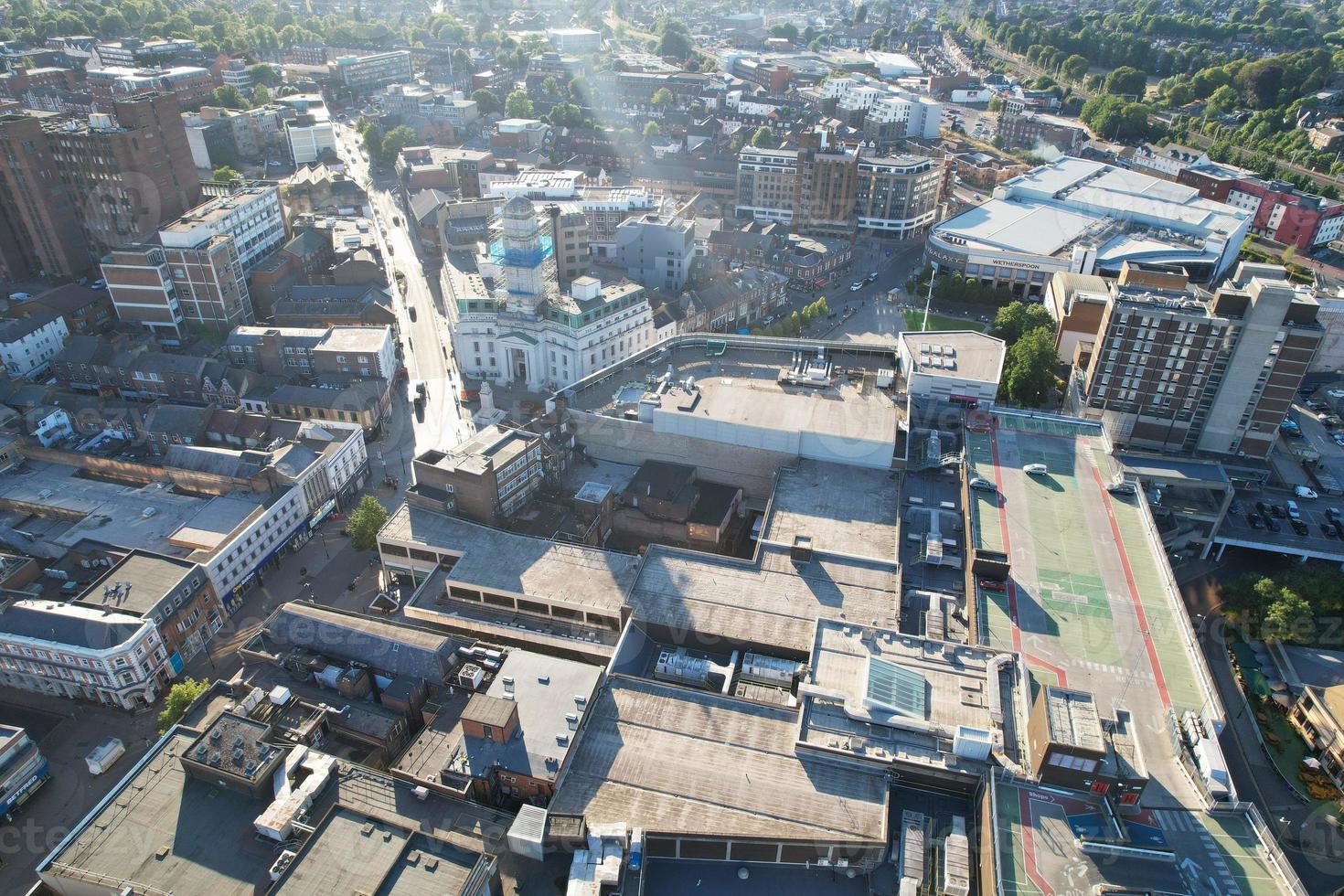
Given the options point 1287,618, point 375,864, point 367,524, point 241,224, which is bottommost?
point 1287,618

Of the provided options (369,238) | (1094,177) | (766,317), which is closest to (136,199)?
(369,238)

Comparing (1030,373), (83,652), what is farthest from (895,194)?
(83,652)

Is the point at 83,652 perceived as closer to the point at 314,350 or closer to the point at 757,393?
the point at 314,350

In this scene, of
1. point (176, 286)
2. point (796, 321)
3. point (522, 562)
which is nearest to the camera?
point (522, 562)

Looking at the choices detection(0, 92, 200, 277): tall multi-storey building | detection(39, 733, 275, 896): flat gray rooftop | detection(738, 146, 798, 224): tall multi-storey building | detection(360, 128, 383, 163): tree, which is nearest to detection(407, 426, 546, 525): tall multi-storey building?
detection(39, 733, 275, 896): flat gray rooftop

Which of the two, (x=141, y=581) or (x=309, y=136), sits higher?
(x=309, y=136)

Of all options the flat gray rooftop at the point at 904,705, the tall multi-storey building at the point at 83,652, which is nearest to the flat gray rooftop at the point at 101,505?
the tall multi-storey building at the point at 83,652

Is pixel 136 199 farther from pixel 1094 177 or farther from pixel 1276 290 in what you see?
A: pixel 1094 177
